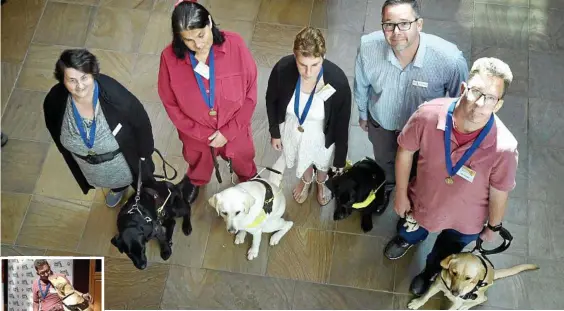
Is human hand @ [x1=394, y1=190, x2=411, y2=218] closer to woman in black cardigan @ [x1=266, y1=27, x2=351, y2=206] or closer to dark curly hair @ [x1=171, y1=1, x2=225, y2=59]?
woman in black cardigan @ [x1=266, y1=27, x2=351, y2=206]

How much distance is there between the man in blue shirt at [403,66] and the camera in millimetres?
2414

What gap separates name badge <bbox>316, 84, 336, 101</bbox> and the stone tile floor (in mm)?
1034

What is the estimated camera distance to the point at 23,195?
3660mm

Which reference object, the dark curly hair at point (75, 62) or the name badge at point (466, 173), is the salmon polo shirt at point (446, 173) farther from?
the dark curly hair at point (75, 62)

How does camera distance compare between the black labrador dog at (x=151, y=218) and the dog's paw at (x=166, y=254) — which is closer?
the black labrador dog at (x=151, y=218)

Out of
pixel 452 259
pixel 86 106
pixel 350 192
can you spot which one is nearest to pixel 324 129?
pixel 350 192

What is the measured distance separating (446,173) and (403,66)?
508 millimetres

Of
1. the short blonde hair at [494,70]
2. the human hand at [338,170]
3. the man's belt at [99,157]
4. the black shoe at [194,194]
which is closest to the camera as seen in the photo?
the short blonde hair at [494,70]

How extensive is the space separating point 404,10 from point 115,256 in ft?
7.08

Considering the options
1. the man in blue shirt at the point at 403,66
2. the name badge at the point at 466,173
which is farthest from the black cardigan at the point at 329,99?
the name badge at the point at 466,173

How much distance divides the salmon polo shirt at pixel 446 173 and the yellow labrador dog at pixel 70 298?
1371 millimetres

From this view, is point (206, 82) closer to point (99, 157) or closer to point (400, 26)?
point (99, 157)

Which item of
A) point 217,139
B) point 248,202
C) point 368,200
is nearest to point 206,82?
point 217,139

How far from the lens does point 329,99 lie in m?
2.68
